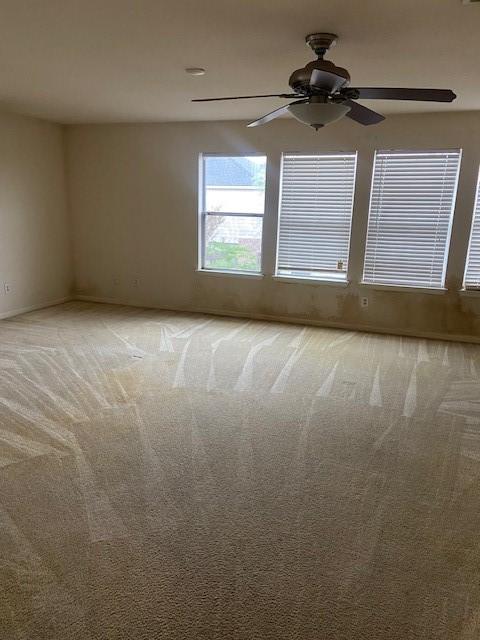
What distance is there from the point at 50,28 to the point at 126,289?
4.21 m

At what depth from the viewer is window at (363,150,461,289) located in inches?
195

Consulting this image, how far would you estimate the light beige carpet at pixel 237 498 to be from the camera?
1.70 m

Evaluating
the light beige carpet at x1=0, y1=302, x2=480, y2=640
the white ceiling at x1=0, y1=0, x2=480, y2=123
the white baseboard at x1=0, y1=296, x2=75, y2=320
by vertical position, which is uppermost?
the white ceiling at x1=0, y1=0, x2=480, y2=123

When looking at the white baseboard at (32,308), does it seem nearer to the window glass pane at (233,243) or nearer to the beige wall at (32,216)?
the beige wall at (32,216)

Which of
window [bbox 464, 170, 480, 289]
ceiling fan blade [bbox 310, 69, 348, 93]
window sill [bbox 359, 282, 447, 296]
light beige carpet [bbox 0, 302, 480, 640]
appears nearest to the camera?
light beige carpet [bbox 0, 302, 480, 640]

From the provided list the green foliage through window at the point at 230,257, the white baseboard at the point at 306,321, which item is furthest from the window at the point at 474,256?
the green foliage through window at the point at 230,257

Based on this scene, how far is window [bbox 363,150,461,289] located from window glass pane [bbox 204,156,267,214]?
1421mm

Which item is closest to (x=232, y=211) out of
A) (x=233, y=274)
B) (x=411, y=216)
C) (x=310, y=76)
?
(x=233, y=274)

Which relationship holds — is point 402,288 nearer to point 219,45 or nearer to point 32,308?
point 219,45

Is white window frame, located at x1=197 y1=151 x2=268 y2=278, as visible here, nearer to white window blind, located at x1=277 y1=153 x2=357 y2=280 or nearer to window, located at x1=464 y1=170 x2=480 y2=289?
white window blind, located at x1=277 y1=153 x2=357 y2=280

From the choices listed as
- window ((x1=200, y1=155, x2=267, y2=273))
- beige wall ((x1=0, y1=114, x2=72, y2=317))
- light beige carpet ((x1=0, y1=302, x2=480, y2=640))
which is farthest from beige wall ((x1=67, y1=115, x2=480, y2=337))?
light beige carpet ((x1=0, y1=302, x2=480, y2=640))

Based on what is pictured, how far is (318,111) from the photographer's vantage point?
8.87ft

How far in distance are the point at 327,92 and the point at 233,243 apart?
11.2 feet

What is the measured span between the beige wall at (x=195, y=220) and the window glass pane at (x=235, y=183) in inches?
5.5
